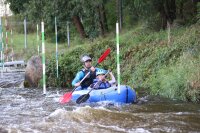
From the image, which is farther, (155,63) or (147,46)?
(147,46)

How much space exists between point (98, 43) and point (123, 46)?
103 cm

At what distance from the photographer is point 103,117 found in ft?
25.8

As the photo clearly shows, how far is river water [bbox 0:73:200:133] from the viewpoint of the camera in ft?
22.6

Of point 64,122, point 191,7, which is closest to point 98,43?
point 191,7

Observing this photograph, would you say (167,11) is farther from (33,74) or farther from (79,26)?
(79,26)

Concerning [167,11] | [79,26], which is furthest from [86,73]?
[79,26]

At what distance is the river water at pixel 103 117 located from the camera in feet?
22.6

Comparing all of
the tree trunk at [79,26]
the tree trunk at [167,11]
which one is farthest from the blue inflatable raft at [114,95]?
the tree trunk at [79,26]

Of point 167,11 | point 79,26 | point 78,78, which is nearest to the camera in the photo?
point 78,78

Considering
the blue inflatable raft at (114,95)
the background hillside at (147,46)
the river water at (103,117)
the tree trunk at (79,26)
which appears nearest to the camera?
the river water at (103,117)

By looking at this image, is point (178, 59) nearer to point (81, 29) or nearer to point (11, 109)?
point (11, 109)

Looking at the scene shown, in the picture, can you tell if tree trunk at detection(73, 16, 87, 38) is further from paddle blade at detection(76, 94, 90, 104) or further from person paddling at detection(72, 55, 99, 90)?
paddle blade at detection(76, 94, 90, 104)

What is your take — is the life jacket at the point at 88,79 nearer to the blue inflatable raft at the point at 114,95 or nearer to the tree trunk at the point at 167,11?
the blue inflatable raft at the point at 114,95

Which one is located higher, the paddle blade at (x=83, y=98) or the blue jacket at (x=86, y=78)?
the blue jacket at (x=86, y=78)
